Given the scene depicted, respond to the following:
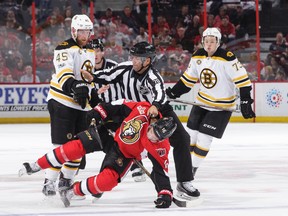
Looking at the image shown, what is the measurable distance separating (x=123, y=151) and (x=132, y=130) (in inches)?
5.4

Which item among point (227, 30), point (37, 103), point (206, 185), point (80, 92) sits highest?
point (80, 92)

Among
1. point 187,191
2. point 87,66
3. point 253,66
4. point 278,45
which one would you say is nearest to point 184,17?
point 253,66

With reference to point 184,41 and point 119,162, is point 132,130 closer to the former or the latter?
point 119,162

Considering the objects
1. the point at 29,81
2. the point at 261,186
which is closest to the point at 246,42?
the point at 29,81

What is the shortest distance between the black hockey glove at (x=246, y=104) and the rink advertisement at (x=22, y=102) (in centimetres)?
586

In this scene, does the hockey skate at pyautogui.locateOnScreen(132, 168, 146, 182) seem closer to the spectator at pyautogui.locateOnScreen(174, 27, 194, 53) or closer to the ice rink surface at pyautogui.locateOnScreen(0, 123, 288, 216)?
the ice rink surface at pyautogui.locateOnScreen(0, 123, 288, 216)

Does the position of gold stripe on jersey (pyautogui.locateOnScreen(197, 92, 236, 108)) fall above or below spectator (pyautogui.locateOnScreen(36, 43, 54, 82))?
above

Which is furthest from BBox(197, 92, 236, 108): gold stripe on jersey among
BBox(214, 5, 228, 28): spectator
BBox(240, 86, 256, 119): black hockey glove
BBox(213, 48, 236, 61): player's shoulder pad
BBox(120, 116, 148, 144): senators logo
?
BBox(214, 5, 228, 28): spectator

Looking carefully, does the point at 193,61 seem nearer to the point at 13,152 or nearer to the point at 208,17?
the point at 13,152

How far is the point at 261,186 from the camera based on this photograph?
5758mm

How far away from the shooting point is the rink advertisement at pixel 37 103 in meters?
11.6

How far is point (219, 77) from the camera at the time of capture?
6.32 m

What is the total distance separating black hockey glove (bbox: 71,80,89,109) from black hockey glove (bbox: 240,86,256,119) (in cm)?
154

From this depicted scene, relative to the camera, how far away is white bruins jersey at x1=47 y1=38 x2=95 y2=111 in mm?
5195
